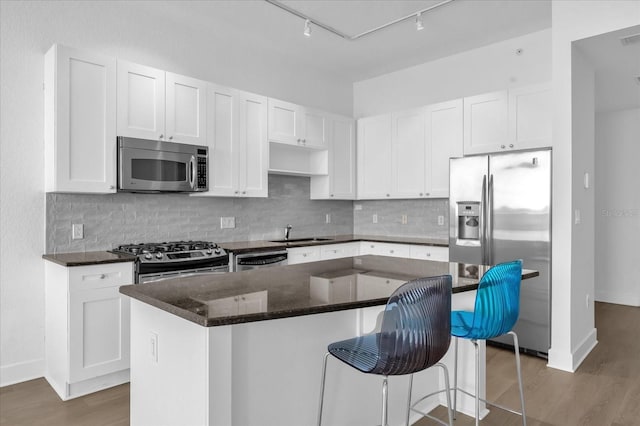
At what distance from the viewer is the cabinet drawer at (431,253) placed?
13.9 ft

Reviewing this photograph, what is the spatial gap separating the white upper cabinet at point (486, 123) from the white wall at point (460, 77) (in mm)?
481

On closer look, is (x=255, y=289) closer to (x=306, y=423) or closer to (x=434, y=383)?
(x=306, y=423)

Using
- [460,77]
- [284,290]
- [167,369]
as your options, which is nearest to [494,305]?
[284,290]

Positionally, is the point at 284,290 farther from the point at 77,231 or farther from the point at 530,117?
the point at 530,117

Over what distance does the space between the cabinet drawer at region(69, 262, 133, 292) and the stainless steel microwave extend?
0.68m

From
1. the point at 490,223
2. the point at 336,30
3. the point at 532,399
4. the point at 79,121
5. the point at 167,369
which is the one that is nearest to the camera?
the point at 167,369

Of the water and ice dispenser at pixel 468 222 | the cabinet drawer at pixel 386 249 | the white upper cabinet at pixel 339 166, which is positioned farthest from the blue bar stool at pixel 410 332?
the white upper cabinet at pixel 339 166

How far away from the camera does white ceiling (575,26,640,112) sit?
312 centimetres

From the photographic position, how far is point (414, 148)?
480 cm

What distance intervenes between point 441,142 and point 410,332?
3481 mm

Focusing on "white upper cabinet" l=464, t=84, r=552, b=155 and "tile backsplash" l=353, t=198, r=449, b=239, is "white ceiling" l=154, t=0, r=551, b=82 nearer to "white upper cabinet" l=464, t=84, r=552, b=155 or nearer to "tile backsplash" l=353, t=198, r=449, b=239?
"white upper cabinet" l=464, t=84, r=552, b=155

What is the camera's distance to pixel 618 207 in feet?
17.9

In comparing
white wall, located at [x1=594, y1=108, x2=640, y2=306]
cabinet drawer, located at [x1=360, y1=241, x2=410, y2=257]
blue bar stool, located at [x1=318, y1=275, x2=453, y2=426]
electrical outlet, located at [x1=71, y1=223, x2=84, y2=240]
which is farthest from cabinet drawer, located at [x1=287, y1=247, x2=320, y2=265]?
white wall, located at [x1=594, y1=108, x2=640, y2=306]

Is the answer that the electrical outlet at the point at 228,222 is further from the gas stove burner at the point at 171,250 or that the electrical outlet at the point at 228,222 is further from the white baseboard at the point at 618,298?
the white baseboard at the point at 618,298
